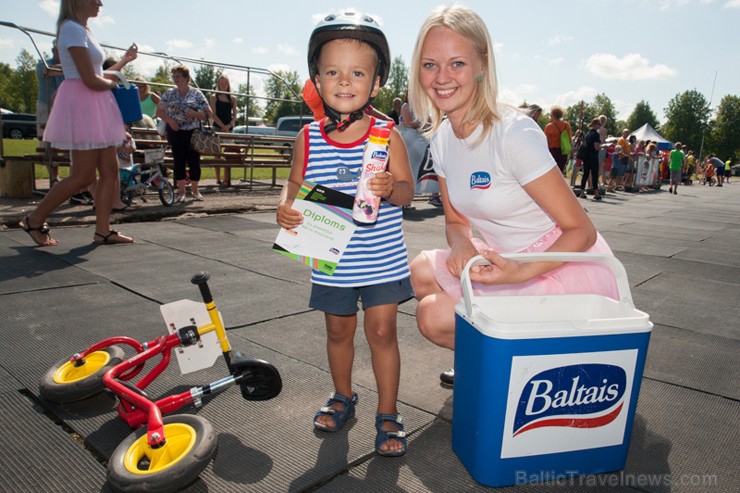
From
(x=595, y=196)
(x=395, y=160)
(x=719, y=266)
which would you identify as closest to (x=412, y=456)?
(x=395, y=160)

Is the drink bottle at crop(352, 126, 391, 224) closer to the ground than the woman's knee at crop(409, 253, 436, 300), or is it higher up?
higher up

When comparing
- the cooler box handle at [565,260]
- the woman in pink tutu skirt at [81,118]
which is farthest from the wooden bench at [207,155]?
the cooler box handle at [565,260]

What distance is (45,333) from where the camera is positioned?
9.66 feet

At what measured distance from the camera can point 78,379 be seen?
7.32ft

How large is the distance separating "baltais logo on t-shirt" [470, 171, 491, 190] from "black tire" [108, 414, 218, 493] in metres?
1.40

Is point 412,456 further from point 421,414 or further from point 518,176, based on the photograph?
point 518,176

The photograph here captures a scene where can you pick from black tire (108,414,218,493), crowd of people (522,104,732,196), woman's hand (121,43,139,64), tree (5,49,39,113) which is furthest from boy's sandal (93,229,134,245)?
tree (5,49,39,113)

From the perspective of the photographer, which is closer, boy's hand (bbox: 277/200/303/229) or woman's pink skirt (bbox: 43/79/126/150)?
boy's hand (bbox: 277/200/303/229)

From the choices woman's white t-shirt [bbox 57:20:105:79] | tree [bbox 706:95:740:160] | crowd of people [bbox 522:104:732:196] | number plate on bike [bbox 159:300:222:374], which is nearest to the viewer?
number plate on bike [bbox 159:300:222:374]

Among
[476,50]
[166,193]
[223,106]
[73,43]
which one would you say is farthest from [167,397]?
[223,106]

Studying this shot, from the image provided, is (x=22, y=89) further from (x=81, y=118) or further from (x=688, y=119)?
(x=688, y=119)

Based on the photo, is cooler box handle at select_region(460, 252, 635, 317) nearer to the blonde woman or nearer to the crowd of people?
the crowd of people

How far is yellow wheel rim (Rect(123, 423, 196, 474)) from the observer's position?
67.7 inches

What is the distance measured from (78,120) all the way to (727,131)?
99.0 m
